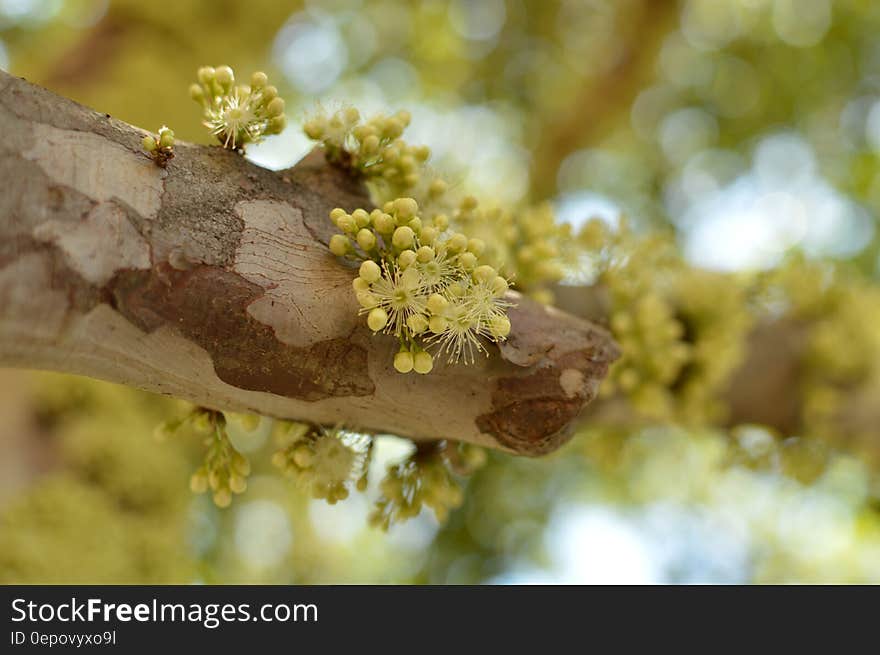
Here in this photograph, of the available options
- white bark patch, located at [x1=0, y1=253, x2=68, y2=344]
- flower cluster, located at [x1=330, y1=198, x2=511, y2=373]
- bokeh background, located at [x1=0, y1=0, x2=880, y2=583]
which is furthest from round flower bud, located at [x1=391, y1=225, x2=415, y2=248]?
bokeh background, located at [x1=0, y1=0, x2=880, y2=583]

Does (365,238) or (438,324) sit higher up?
(365,238)

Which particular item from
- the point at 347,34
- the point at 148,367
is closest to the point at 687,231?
the point at 347,34

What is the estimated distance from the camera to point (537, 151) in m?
5.85

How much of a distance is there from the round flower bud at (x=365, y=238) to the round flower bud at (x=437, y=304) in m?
0.16

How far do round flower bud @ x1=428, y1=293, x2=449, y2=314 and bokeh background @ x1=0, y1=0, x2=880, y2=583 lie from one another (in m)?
2.42

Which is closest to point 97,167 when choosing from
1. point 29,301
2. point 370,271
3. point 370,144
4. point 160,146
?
point 160,146

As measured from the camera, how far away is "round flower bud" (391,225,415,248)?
1.36 metres

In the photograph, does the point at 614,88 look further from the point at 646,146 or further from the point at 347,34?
the point at 347,34

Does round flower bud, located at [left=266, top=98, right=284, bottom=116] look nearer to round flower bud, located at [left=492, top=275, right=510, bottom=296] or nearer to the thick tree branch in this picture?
the thick tree branch

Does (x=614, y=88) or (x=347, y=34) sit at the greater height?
(x=347, y=34)

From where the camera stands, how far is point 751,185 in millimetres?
6375

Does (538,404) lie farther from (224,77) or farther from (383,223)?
(224,77)

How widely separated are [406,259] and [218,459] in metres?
0.69

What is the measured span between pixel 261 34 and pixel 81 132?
10.7ft
